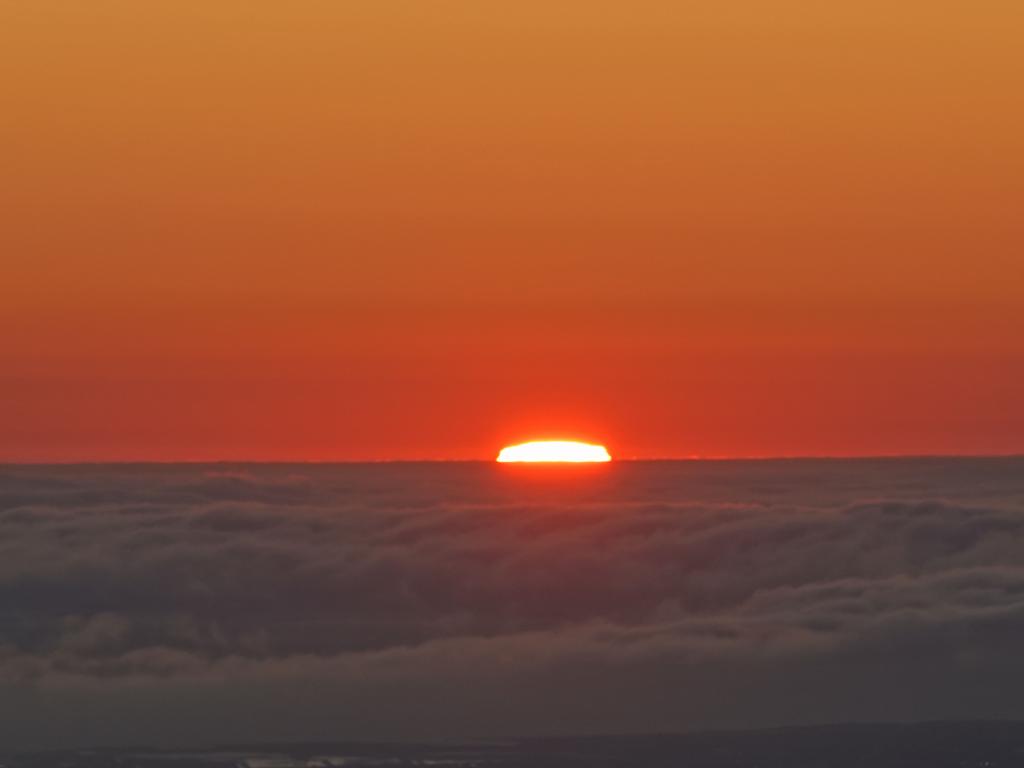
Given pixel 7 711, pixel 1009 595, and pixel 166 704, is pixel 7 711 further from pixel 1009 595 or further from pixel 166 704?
pixel 1009 595

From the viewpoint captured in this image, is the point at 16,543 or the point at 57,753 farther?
the point at 16,543

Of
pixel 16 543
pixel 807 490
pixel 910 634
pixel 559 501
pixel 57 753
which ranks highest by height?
pixel 807 490

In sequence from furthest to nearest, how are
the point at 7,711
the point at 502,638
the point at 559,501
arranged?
the point at 559,501, the point at 502,638, the point at 7,711

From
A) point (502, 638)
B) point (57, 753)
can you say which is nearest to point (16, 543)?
point (502, 638)

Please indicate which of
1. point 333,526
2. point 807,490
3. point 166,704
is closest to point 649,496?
point 807,490

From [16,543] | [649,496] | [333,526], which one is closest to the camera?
[16,543]

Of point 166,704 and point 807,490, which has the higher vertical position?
point 807,490
